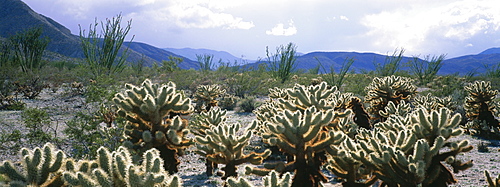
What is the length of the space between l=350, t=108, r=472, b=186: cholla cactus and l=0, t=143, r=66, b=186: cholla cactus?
2262 mm

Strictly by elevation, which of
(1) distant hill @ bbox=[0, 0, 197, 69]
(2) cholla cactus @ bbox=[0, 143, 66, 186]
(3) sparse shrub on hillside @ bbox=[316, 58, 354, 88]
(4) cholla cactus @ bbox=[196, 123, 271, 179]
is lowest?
(4) cholla cactus @ bbox=[196, 123, 271, 179]

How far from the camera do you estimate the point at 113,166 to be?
1.93m

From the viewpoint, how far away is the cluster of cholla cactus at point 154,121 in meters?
3.70

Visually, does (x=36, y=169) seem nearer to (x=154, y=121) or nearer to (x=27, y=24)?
(x=154, y=121)

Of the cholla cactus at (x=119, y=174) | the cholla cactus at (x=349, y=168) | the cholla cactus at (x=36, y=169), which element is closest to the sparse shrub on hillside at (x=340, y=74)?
the cholla cactus at (x=349, y=168)

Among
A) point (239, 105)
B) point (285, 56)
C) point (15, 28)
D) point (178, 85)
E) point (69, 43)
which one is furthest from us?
point (69, 43)

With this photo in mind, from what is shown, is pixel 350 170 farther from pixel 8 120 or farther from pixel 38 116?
pixel 8 120

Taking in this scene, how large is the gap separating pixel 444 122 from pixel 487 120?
523 cm

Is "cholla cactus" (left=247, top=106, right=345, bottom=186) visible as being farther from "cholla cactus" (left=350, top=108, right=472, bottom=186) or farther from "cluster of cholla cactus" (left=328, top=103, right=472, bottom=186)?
"cholla cactus" (left=350, top=108, right=472, bottom=186)

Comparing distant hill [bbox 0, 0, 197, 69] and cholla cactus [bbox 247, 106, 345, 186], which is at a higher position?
distant hill [bbox 0, 0, 197, 69]

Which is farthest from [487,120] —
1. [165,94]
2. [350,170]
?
[165,94]

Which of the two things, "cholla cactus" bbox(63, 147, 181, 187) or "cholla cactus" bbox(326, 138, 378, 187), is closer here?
"cholla cactus" bbox(63, 147, 181, 187)

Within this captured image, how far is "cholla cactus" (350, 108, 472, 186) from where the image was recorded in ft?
8.21

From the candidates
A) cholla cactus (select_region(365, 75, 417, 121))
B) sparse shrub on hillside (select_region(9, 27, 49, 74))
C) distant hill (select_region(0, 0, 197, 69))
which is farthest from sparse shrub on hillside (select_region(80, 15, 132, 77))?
distant hill (select_region(0, 0, 197, 69))
